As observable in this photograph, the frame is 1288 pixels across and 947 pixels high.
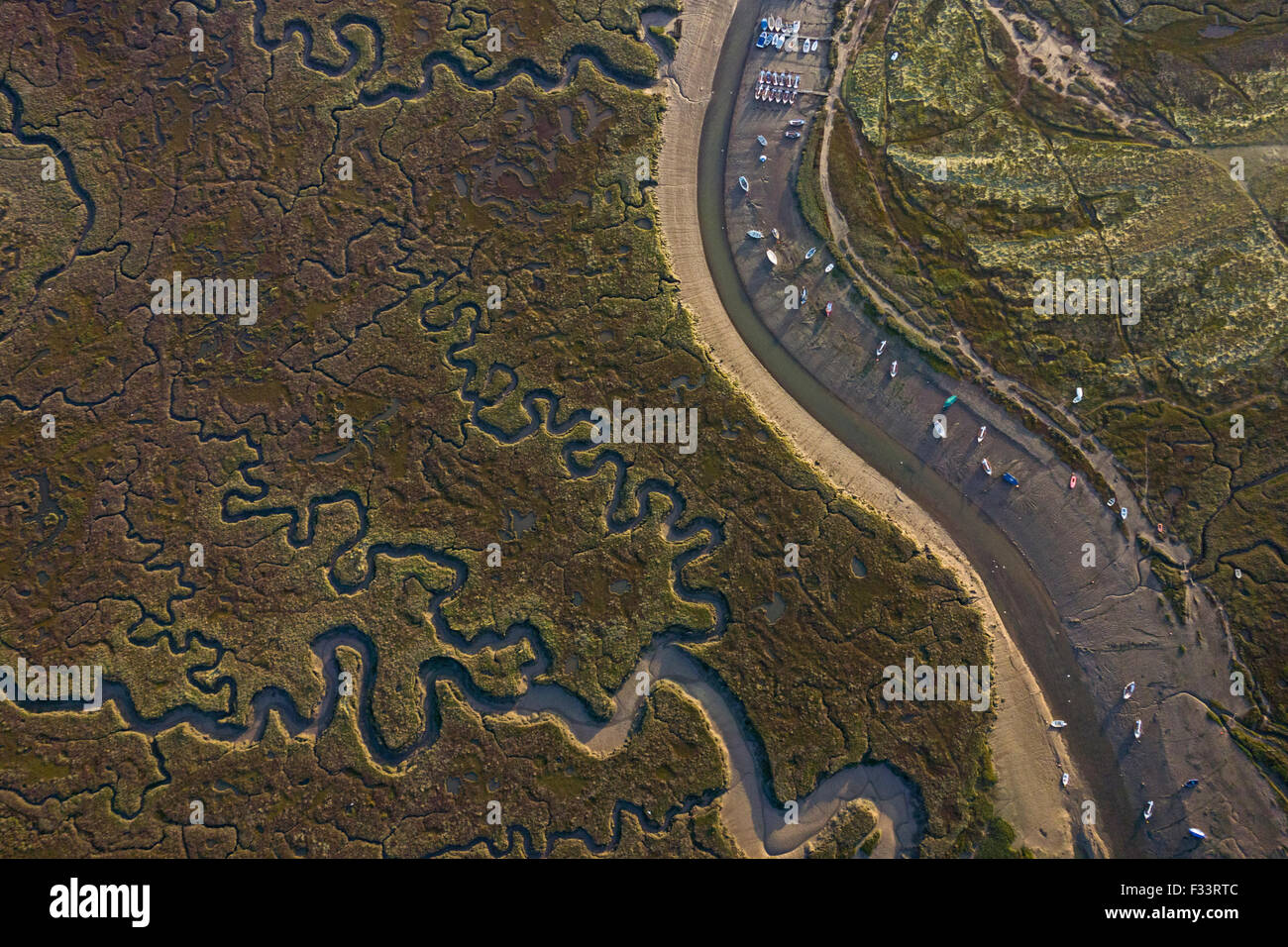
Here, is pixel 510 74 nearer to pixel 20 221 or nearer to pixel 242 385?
pixel 242 385

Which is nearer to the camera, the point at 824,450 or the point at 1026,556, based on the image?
the point at 1026,556

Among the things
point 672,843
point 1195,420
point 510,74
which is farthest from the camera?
point 510,74

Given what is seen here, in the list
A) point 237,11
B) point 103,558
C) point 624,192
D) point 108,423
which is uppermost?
point 237,11

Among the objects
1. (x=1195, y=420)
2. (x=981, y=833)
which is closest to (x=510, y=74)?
(x=1195, y=420)

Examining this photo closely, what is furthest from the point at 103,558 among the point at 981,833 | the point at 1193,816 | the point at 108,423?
the point at 1193,816

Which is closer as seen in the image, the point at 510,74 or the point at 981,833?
the point at 981,833

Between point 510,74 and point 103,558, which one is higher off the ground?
point 510,74

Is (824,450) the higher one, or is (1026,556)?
(824,450)

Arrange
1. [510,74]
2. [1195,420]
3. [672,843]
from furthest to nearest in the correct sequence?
1. [510,74]
2. [1195,420]
3. [672,843]
